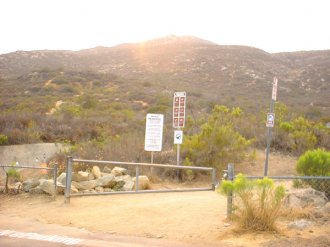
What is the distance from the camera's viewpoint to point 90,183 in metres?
11.8

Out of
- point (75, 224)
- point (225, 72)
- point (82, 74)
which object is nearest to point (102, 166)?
point (75, 224)

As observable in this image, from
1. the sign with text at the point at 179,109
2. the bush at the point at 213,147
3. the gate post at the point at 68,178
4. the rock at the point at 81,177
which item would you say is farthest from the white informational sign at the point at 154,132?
the gate post at the point at 68,178

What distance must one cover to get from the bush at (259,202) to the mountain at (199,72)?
31.2 m

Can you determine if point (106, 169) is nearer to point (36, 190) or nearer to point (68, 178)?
point (36, 190)

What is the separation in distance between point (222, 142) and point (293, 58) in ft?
222

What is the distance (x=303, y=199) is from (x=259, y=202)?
1.80 meters

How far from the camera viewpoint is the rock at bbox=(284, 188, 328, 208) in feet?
27.6

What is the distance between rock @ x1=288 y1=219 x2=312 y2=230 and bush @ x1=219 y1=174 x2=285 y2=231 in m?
0.42

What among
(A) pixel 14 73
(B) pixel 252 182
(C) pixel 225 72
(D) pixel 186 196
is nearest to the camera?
(B) pixel 252 182

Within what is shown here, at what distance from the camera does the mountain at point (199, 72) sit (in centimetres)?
4791

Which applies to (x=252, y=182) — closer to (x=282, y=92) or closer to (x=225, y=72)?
(x=282, y=92)

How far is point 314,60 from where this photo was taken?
7212 cm

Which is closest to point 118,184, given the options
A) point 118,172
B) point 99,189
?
point 99,189

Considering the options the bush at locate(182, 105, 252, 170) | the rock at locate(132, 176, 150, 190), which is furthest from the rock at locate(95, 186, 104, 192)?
the bush at locate(182, 105, 252, 170)
